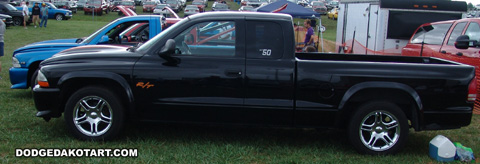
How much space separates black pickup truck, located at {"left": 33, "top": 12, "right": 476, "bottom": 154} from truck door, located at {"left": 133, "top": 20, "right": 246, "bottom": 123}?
1 centimetres

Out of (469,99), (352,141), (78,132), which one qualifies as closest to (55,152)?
(78,132)

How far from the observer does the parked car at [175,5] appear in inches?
1689

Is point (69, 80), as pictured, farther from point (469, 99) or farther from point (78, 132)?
point (469, 99)

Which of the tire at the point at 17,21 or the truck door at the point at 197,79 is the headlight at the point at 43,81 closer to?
the truck door at the point at 197,79

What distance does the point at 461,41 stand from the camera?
24.0ft

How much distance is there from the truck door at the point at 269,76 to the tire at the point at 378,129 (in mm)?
777

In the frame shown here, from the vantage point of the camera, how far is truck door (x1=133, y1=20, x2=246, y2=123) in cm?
491

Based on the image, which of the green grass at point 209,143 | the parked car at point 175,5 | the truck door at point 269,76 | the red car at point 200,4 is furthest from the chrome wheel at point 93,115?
the red car at point 200,4

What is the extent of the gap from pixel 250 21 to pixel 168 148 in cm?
174

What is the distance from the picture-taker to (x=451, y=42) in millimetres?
8289

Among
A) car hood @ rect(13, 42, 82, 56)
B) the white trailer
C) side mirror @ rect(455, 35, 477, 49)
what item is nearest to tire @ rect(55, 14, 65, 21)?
the white trailer

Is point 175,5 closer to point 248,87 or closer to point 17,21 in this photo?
point 17,21

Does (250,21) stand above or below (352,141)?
above

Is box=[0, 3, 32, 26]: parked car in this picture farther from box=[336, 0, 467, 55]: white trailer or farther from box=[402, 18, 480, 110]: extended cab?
box=[402, 18, 480, 110]: extended cab
